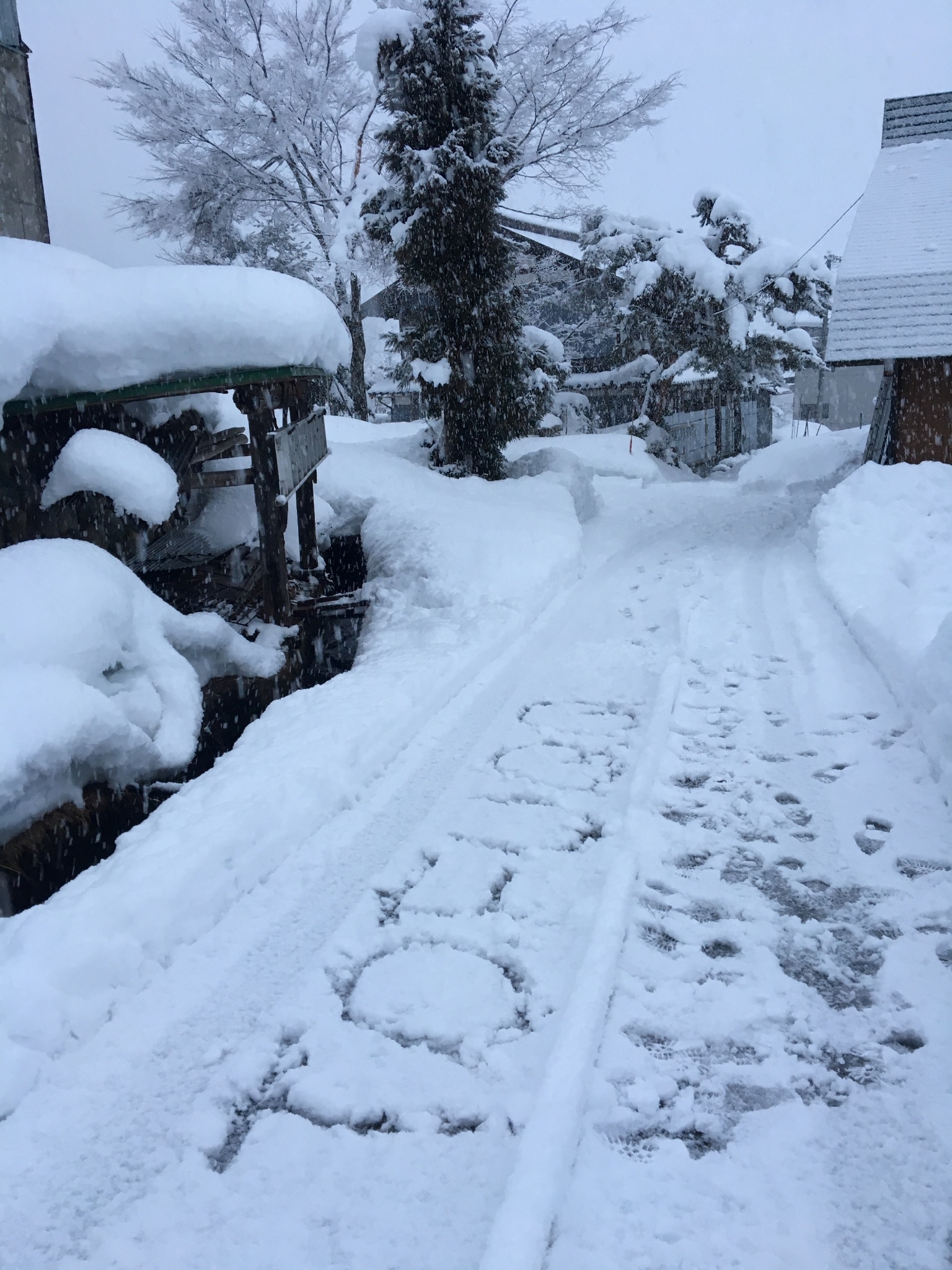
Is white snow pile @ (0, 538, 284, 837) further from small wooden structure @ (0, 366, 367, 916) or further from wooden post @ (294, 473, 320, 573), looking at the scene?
wooden post @ (294, 473, 320, 573)

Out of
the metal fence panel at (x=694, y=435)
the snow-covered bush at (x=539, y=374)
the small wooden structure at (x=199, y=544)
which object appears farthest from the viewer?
the metal fence panel at (x=694, y=435)

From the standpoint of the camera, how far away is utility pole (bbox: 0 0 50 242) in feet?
25.6

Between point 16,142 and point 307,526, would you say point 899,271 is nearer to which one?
point 307,526

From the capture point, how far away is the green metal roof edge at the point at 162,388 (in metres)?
4.85

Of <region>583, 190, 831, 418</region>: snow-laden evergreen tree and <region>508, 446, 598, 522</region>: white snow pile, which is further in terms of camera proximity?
<region>583, 190, 831, 418</region>: snow-laden evergreen tree

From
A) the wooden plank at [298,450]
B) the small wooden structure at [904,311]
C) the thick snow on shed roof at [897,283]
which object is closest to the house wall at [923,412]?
the small wooden structure at [904,311]

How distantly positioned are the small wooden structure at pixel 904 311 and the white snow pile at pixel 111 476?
27.8 ft

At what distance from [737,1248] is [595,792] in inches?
82.3

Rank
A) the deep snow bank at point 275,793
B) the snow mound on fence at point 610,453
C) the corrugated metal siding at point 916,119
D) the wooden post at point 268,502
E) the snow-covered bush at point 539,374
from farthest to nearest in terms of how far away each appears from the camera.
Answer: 1. the snow mound on fence at point 610,453
2. the corrugated metal siding at point 916,119
3. the snow-covered bush at point 539,374
4. the wooden post at point 268,502
5. the deep snow bank at point 275,793

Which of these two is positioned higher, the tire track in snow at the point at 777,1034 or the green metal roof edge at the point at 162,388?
the green metal roof edge at the point at 162,388

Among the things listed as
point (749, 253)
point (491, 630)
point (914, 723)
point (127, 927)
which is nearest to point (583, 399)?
point (749, 253)

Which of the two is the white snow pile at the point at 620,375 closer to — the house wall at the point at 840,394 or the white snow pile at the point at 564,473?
the white snow pile at the point at 564,473

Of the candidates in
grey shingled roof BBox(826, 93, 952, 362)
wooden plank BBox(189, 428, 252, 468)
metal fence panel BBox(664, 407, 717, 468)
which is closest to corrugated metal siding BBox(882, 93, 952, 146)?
grey shingled roof BBox(826, 93, 952, 362)

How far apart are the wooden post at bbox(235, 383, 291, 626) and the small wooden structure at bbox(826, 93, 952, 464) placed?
24.0ft
